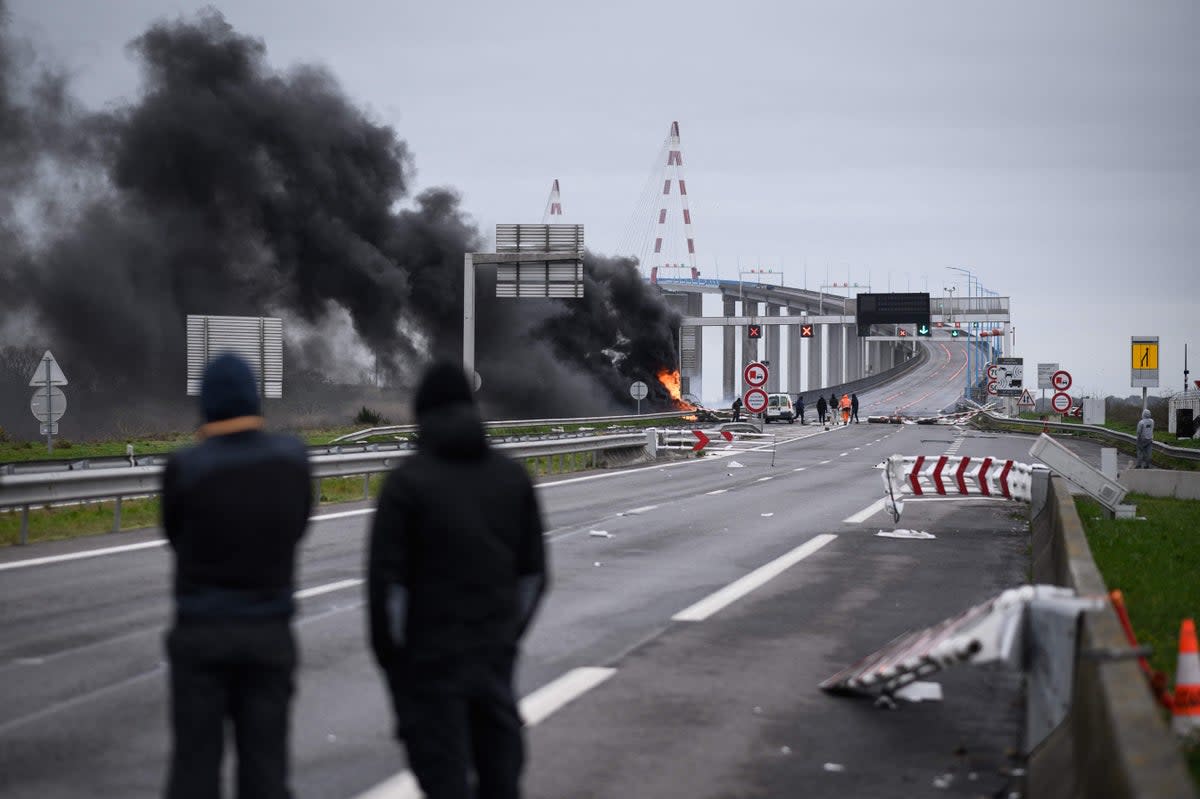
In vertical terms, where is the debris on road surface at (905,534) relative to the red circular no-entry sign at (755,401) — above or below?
below

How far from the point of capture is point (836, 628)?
10539 millimetres

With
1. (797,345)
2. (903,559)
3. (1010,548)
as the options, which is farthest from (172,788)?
(797,345)

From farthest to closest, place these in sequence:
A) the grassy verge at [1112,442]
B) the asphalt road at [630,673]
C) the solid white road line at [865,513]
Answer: the grassy verge at [1112,442] → the solid white road line at [865,513] → the asphalt road at [630,673]

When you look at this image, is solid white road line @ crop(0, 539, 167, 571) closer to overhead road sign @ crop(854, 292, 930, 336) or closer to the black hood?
the black hood

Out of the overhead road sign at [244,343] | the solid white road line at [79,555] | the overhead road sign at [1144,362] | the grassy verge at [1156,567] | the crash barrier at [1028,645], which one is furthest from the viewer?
the overhead road sign at [1144,362]

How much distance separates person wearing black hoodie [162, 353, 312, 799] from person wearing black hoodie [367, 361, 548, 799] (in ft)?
1.01

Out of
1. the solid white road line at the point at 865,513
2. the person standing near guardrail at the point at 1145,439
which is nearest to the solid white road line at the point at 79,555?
the solid white road line at the point at 865,513

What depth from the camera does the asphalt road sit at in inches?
252

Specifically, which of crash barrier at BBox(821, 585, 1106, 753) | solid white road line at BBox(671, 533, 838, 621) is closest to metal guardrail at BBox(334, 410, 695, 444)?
solid white road line at BBox(671, 533, 838, 621)

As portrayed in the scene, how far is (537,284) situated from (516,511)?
37095mm

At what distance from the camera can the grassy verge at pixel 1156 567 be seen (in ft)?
30.0

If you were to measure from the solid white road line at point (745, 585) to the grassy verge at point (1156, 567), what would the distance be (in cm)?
295

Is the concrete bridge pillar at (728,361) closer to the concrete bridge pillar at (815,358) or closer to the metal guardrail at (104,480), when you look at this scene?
the concrete bridge pillar at (815,358)

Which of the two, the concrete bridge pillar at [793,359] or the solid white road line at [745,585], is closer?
the solid white road line at [745,585]
